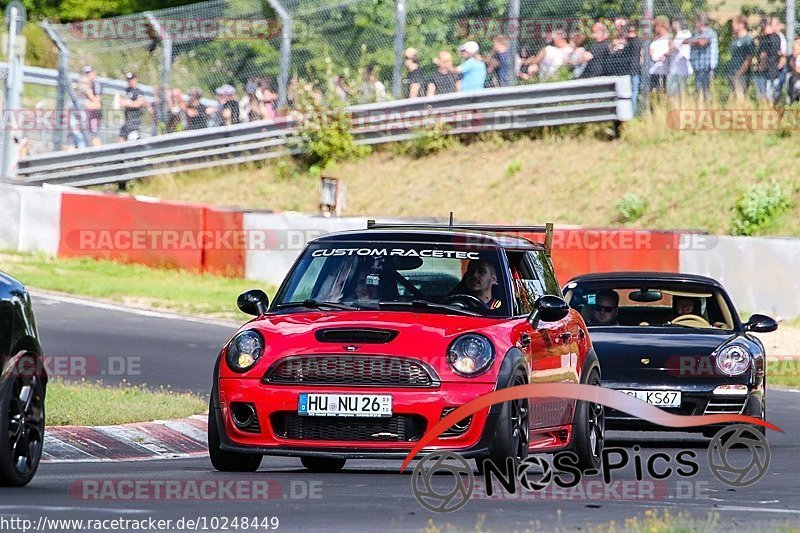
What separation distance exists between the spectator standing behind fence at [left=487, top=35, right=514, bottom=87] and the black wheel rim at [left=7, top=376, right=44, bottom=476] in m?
18.7

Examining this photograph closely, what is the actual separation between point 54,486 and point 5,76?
74.0 ft

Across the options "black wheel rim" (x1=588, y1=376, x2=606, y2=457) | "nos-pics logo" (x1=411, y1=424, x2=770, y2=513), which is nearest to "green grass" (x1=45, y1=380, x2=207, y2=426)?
"nos-pics logo" (x1=411, y1=424, x2=770, y2=513)

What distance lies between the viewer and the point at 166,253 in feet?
82.0

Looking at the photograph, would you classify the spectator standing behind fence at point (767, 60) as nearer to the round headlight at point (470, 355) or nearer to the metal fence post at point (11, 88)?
the metal fence post at point (11, 88)

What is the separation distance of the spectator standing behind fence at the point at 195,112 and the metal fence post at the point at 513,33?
626 cm

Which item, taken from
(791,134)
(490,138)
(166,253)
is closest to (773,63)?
(791,134)

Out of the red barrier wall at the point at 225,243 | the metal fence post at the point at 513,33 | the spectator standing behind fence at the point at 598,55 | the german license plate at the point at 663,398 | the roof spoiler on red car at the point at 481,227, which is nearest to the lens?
the roof spoiler on red car at the point at 481,227

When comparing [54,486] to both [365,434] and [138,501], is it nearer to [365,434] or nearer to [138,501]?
[138,501]

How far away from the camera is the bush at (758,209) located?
2342 centimetres

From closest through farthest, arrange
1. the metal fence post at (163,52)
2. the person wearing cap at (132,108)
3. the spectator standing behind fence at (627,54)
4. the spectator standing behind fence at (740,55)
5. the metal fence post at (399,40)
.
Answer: the spectator standing behind fence at (740,55) < the spectator standing behind fence at (627,54) < the metal fence post at (399,40) < the metal fence post at (163,52) < the person wearing cap at (132,108)

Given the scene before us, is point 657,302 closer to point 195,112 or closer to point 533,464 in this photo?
point 533,464

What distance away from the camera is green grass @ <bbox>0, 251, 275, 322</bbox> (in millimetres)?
22344

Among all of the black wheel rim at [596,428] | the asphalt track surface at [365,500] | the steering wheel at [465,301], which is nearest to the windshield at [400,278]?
the steering wheel at [465,301]

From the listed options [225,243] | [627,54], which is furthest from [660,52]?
[225,243]
